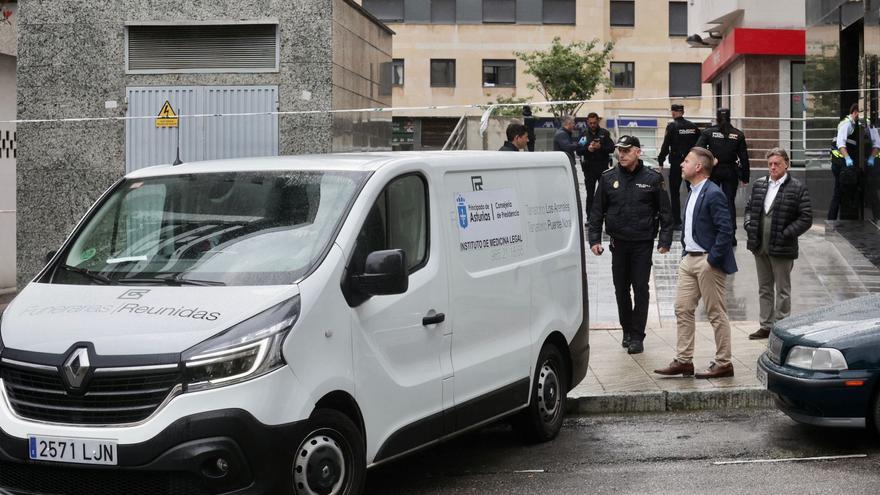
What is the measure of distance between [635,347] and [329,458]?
573 cm

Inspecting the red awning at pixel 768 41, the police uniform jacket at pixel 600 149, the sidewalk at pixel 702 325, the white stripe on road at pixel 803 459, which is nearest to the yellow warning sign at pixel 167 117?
the sidewalk at pixel 702 325

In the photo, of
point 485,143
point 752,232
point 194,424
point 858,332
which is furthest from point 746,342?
point 485,143

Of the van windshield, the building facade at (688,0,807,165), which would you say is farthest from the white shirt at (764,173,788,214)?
the building facade at (688,0,807,165)

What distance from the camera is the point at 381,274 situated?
589 cm

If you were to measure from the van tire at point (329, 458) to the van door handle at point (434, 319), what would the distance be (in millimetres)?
835

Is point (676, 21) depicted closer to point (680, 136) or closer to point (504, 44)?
point (504, 44)

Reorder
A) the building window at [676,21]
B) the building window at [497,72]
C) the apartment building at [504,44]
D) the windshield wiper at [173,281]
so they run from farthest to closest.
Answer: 1. the building window at [676,21]
2. the building window at [497,72]
3. the apartment building at [504,44]
4. the windshield wiper at [173,281]

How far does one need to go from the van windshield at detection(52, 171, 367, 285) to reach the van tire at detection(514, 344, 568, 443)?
7.60 ft

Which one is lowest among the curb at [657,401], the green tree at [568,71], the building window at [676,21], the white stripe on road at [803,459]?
the white stripe on road at [803,459]

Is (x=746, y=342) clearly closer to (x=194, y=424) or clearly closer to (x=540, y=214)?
(x=540, y=214)

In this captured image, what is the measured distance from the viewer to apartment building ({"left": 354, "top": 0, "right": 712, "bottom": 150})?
61.9 m

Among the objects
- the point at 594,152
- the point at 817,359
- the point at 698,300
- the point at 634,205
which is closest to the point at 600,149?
the point at 594,152

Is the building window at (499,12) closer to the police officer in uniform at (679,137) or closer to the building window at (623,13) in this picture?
the building window at (623,13)

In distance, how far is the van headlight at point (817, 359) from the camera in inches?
293
